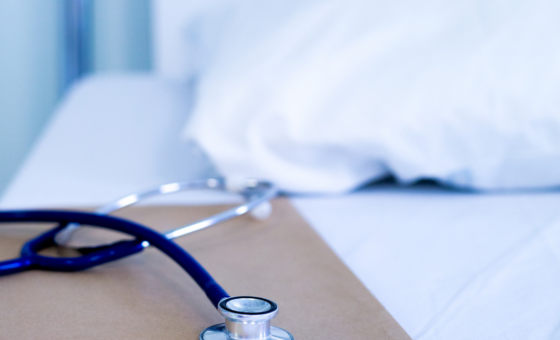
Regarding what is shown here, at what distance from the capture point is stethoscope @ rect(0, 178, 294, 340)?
256 mm

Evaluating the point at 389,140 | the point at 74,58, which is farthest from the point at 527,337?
the point at 74,58

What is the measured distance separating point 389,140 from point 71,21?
5.79 feet

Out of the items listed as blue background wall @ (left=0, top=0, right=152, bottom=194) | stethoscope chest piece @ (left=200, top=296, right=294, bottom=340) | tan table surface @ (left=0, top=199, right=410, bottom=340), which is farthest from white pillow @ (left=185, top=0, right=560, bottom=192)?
blue background wall @ (left=0, top=0, right=152, bottom=194)

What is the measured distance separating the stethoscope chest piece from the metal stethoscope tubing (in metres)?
0.15

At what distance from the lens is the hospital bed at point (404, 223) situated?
34 centimetres

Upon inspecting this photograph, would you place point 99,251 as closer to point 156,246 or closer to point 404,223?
point 156,246

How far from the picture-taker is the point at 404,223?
0.53m

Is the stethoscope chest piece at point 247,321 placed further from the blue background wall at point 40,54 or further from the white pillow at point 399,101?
the blue background wall at point 40,54

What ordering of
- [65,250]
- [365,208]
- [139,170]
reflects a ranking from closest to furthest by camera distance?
1. [65,250]
2. [365,208]
3. [139,170]

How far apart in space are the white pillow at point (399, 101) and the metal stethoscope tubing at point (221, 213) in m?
0.04

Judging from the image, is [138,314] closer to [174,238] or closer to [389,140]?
[174,238]

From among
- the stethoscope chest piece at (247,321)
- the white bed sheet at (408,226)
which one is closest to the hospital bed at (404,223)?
the white bed sheet at (408,226)

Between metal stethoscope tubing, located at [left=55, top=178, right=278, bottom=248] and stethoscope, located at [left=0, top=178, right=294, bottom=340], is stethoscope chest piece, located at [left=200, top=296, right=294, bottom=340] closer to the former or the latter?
stethoscope, located at [left=0, top=178, right=294, bottom=340]

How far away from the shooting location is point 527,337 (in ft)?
0.99
